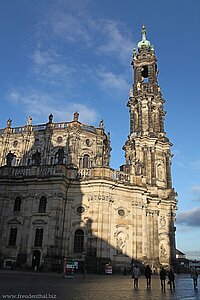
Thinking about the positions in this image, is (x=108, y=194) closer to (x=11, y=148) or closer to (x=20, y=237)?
(x=20, y=237)

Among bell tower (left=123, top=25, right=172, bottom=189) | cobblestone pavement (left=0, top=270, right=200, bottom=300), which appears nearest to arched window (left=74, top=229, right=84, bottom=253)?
bell tower (left=123, top=25, right=172, bottom=189)

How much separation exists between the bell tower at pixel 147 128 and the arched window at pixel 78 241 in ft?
32.6

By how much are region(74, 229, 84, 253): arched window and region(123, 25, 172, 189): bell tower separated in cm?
993

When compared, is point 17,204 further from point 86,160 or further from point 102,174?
point 86,160

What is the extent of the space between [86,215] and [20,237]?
7.82 m

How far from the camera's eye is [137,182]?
1506 inches

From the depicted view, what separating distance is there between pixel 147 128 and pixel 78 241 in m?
21.8

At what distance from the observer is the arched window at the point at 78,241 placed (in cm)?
3381

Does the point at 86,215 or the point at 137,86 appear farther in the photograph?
the point at 137,86

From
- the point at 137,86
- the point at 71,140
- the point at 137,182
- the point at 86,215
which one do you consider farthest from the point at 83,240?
the point at 137,86

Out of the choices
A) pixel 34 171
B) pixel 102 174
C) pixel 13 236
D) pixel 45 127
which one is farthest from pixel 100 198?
pixel 45 127

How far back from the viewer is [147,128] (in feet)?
157

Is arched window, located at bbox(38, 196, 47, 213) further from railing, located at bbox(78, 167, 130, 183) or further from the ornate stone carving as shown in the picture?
the ornate stone carving

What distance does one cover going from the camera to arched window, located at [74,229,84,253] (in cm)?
3381
